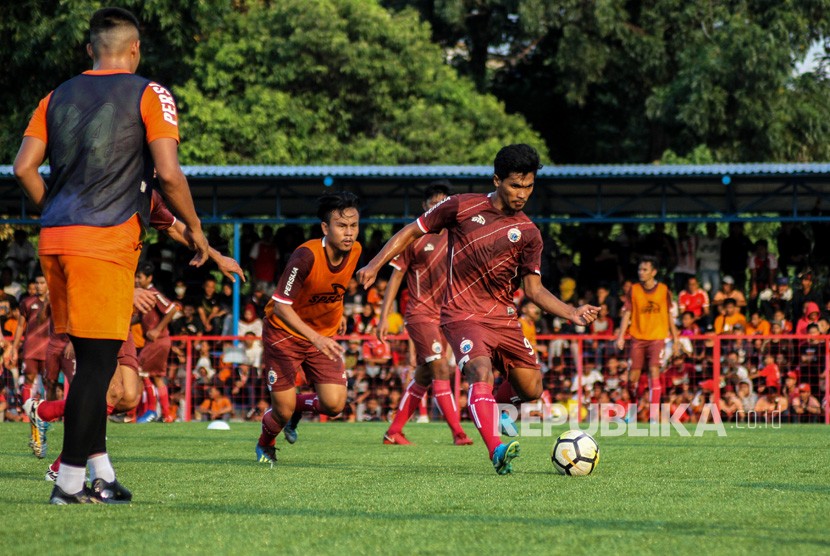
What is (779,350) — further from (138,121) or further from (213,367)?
(138,121)

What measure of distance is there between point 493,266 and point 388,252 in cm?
78

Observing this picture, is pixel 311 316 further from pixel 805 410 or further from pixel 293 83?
pixel 293 83

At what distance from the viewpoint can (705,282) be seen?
69.4 ft

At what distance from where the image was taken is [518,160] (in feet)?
26.5

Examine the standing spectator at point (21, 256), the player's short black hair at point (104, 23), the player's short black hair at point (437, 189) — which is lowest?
the player's short black hair at point (104, 23)

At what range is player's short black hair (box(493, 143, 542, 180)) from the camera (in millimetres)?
8078

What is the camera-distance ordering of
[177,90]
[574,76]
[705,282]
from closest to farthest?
1. [705,282]
2. [177,90]
3. [574,76]

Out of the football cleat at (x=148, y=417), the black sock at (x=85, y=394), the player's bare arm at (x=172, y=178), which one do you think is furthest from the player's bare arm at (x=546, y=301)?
the football cleat at (x=148, y=417)

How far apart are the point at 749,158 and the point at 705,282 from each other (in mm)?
11397

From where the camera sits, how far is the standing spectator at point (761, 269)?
20.8 metres

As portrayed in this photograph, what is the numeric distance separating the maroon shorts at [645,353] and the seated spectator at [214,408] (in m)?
6.14

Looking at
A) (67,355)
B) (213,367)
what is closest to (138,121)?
(67,355)

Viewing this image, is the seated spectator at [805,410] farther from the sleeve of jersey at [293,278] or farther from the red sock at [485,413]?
the red sock at [485,413]

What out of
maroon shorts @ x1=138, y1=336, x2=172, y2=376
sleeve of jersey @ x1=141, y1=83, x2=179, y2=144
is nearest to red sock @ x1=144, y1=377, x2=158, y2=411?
maroon shorts @ x1=138, y1=336, x2=172, y2=376
